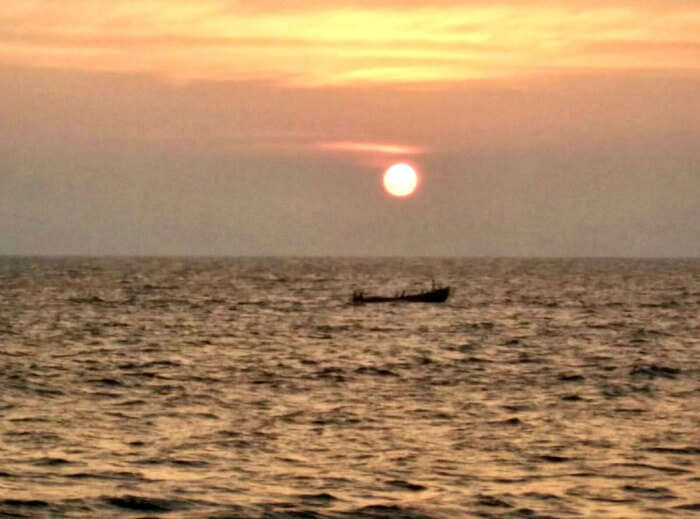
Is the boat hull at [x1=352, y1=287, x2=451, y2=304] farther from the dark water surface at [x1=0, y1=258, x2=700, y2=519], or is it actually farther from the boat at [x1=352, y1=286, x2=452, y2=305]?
the dark water surface at [x1=0, y1=258, x2=700, y2=519]

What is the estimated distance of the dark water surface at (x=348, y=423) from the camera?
86.1 ft

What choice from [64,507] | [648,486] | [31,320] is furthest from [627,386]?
[31,320]

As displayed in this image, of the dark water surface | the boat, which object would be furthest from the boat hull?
the dark water surface

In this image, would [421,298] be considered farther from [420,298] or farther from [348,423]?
[348,423]

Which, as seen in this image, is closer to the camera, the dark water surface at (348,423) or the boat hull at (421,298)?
the dark water surface at (348,423)

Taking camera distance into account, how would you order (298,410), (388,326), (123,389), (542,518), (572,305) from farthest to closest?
(572,305) < (388,326) < (123,389) < (298,410) < (542,518)

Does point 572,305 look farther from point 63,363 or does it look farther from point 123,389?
point 123,389

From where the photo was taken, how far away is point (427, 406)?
40.6 m

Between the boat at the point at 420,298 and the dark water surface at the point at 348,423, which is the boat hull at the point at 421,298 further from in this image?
the dark water surface at the point at 348,423

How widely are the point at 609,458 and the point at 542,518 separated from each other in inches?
259

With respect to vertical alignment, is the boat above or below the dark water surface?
above

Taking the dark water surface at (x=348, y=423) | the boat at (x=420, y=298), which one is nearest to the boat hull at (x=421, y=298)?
the boat at (x=420, y=298)

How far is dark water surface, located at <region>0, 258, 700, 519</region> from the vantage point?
86.1 feet

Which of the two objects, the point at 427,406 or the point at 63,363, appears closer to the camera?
the point at 427,406
